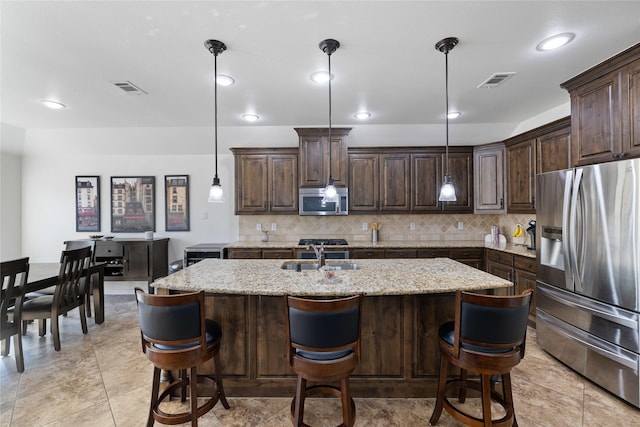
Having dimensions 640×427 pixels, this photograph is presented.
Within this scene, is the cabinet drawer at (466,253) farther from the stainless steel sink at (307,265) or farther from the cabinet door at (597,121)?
the stainless steel sink at (307,265)

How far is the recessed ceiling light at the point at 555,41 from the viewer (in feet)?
6.97

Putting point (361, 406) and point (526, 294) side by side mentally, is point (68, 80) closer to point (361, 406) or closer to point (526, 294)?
point (361, 406)

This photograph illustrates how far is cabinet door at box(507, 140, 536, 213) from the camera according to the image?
3588mm

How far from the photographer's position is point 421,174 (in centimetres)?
439

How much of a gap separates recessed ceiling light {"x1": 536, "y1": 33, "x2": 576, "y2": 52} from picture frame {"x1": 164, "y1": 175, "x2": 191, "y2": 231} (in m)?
4.99

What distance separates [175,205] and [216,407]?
145 inches

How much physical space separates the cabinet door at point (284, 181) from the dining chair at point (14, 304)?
286cm

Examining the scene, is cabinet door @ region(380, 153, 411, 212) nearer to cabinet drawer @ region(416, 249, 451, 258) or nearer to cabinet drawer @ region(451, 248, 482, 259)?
cabinet drawer @ region(416, 249, 451, 258)

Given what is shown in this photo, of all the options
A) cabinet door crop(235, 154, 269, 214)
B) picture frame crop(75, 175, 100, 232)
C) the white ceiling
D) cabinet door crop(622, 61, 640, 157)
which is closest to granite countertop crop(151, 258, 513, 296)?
cabinet door crop(622, 61, 640, 157)

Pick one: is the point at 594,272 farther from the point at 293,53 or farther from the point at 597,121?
the point at 293,53

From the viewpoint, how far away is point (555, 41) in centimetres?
219

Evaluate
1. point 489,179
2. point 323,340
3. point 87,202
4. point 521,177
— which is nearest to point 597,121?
point 521,177

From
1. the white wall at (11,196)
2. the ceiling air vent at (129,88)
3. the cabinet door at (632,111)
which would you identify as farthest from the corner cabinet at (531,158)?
the white wall at (11,196)

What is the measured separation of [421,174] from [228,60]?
319 centimetres
